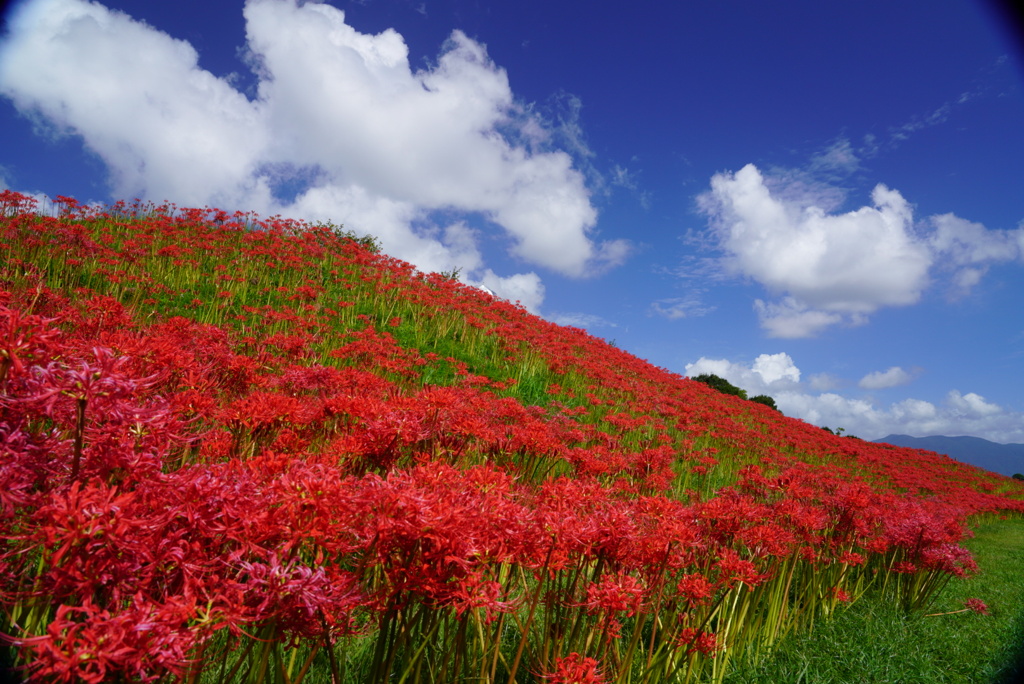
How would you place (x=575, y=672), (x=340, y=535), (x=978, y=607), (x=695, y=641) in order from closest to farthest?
(x=340, y=535) < (x=575, y=672) < (x=695, y=641) < (x=978, y=607)

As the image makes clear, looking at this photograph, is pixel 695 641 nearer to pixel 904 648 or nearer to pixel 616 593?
pixel 616 593

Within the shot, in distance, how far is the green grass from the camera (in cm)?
339

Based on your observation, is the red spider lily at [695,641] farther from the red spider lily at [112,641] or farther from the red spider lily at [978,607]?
the red spider lily at [978,607]

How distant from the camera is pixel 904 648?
4.00 metres

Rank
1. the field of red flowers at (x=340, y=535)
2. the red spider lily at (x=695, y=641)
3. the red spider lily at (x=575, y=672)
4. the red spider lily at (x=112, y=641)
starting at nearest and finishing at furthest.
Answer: the red spider lily at (x=112, y=641), the field of red flowers at (x=340, y=535), the red spider lily at (x=575, y=672), the red spider lily at (x=695, y=641)

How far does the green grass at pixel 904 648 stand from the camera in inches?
134

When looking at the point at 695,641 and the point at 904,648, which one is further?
the point at 904,648

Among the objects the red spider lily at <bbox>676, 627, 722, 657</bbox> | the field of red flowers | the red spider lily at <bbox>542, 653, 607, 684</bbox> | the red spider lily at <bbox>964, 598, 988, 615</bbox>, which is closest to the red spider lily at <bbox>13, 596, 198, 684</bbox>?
the field of red flowers

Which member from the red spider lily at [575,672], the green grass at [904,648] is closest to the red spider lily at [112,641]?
the red spider lily at [575,672]

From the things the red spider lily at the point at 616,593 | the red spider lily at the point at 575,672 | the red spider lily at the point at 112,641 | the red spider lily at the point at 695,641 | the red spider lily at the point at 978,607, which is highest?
the red spider lily at the point at 112,641

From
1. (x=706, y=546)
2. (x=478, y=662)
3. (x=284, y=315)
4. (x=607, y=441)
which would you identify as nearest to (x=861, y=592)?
(x=607, y=441)

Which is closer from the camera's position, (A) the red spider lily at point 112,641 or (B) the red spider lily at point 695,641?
(A) the red spider lily at point 112,641

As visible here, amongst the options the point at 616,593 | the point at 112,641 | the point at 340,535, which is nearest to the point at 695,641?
the point at 616,593

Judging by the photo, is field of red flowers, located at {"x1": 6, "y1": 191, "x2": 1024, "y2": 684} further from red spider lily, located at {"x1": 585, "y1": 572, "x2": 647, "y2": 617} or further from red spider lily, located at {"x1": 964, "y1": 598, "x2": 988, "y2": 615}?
red spider lily, located at {"x1": 964, "y1": 598, "x2": 988, "y2": 615}
